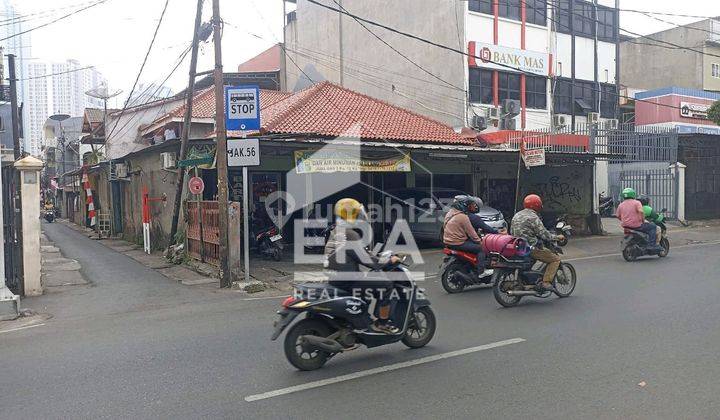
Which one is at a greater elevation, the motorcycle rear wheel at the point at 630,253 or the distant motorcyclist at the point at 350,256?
the distant motorcyclist at the point at 350,256

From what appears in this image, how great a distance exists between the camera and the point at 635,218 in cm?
1224

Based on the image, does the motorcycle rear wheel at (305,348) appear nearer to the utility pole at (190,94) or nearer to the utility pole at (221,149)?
the utility pole at (221,149)

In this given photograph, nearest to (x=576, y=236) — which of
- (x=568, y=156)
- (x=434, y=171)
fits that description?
(x=568, y=156)

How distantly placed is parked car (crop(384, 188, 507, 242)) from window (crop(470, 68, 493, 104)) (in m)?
7.17

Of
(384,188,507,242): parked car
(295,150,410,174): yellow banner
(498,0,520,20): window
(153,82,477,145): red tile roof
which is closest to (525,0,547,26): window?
(498,0,520,20): window

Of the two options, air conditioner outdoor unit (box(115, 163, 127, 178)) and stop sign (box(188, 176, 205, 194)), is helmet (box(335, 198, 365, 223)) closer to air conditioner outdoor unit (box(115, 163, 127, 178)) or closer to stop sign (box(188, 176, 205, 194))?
→ stop sign (box(188, 176, 205, 194))

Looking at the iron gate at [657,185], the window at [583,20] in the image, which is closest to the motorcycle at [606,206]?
the iron gate at [657,185]

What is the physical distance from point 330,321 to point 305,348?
34 cm

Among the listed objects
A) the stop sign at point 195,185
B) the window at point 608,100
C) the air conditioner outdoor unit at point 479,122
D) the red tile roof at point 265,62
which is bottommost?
the stop sign at point 195,185

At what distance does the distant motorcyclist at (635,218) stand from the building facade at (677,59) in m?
23.9

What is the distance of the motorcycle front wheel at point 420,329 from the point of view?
19.3ft

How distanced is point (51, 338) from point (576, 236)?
53.8ft

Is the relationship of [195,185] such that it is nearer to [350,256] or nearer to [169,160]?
[169,160]

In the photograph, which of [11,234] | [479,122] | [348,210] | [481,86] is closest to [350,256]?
[348,210]
